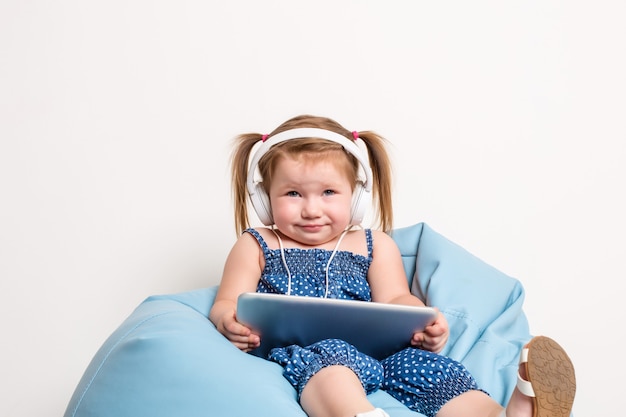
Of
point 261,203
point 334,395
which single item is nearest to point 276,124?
point 261,203

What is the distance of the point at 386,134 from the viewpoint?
3.24m

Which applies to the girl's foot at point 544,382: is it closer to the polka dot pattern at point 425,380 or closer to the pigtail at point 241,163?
the polka dot pattern at point 425,380

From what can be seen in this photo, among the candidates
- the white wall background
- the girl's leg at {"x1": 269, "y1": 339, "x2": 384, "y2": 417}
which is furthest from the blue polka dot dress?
the white wall background

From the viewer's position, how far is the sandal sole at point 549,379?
5.19 feet

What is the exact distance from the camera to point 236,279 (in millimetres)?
2266

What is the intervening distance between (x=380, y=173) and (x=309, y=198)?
369 mm

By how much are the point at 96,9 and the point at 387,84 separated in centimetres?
118

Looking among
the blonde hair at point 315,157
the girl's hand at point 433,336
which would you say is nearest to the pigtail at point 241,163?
the blonde hair at point 315,157

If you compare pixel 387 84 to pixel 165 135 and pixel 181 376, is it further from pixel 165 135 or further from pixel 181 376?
pixel 181 376

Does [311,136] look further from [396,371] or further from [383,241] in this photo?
[396,371]

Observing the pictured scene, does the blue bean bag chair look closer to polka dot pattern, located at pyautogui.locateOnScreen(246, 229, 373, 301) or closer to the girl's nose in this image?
polka dot pattern, located at pyautogui.locateOnScreen(246, 229, 373, 301)

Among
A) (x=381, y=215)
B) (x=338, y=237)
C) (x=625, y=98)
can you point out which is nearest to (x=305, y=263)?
(x=338, y=237)

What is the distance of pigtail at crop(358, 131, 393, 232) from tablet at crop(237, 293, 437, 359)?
581 millimetres

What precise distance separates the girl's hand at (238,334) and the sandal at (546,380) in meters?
0.65
